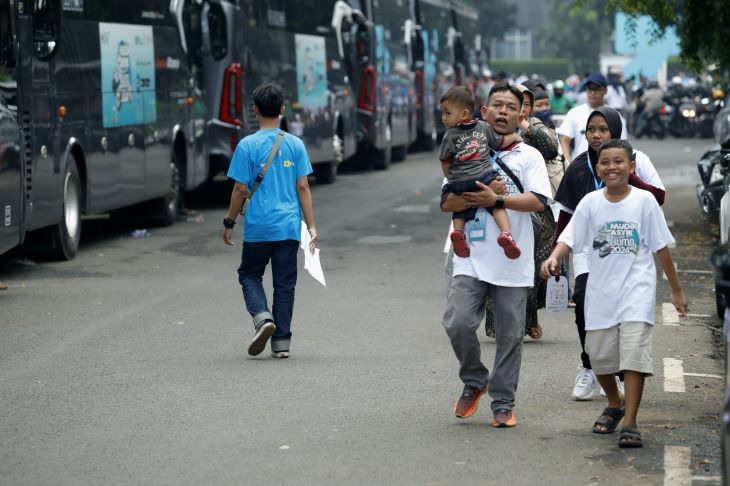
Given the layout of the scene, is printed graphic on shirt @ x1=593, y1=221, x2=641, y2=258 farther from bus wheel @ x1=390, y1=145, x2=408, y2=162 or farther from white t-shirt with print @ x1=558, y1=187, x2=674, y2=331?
bus wheel @ x1=390, y1=145, x2=408, y2=162

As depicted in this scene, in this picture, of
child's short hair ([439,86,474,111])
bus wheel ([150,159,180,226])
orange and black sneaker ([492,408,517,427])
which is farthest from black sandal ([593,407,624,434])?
bus wheel ([150,159,180,226])

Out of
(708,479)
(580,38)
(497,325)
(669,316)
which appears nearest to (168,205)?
(669,316)

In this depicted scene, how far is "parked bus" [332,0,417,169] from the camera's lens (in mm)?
28312

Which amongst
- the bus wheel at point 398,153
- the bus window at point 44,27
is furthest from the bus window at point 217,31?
the bus wheel at point 398,153

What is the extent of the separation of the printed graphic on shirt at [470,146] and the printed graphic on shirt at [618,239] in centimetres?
71

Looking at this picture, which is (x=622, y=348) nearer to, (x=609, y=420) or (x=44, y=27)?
(x=609, y=420)

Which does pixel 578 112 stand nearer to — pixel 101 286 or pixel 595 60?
pixel 101 286

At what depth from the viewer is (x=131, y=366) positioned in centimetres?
905

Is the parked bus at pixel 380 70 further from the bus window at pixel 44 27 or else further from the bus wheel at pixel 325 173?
the bus window at pixel 44 27

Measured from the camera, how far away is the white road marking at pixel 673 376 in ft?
27.3

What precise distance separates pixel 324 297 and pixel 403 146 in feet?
74.4

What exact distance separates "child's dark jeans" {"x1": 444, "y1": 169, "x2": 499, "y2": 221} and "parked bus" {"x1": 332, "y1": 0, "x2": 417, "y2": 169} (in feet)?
64.9

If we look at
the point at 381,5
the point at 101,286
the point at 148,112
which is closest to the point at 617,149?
the point at 101,286

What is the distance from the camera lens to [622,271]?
6.86m
